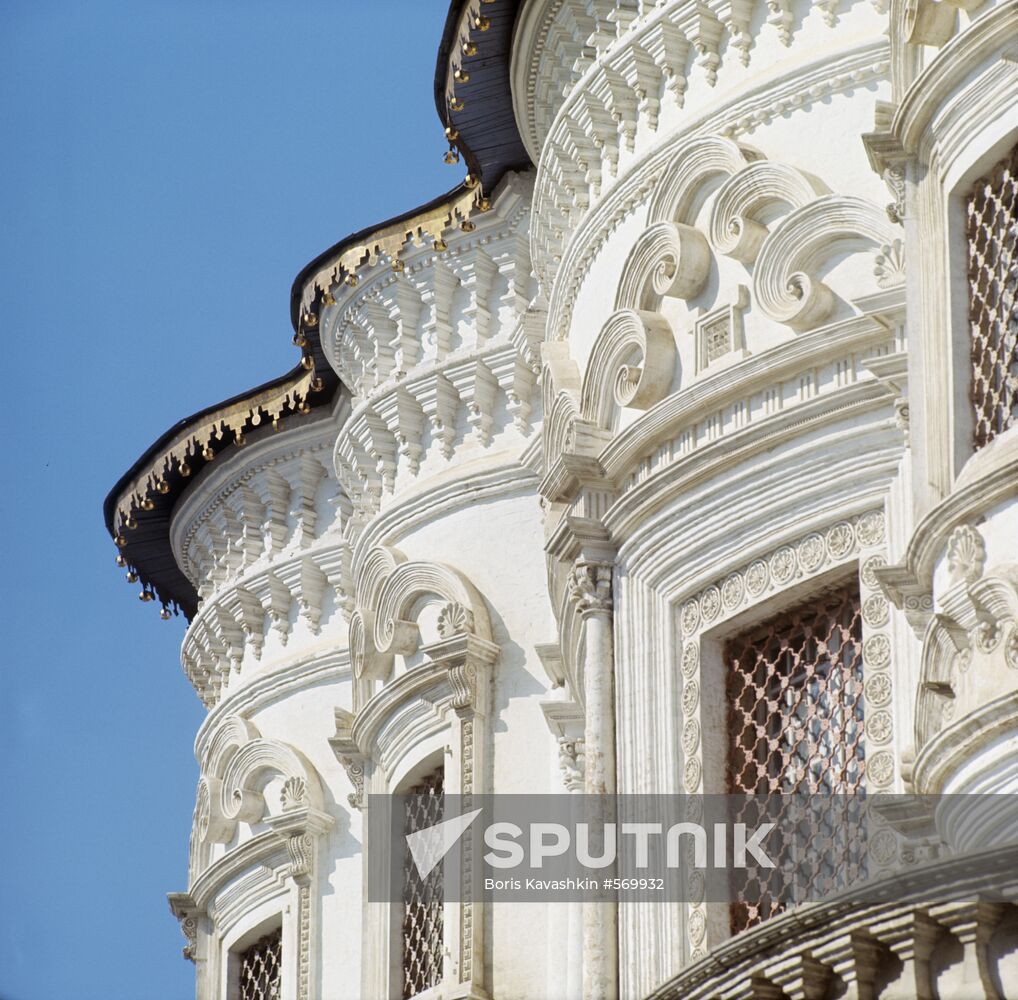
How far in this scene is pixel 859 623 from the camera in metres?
13.7

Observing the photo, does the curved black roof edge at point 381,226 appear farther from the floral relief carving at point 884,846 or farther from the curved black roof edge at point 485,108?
the floral relief carving at point 884,846

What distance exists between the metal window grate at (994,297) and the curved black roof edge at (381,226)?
16.0 feet

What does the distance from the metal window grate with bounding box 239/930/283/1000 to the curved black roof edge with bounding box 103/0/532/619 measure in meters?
3.22

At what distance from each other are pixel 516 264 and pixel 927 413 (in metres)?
6.97

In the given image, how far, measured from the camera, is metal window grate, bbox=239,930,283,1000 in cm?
2033

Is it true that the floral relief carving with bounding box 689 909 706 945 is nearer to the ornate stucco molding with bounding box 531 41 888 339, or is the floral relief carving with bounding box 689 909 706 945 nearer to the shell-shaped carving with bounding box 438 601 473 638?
the ornate stucco molding with bounding box 531 41 888 339

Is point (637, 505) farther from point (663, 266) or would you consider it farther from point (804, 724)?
point (804, 724)

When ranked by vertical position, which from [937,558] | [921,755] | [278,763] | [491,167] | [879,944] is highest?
[491,167]

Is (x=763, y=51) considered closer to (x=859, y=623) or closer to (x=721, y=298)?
(x=721, y=298)

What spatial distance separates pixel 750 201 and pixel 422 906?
525 centimetres

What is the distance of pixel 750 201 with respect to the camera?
1448cm

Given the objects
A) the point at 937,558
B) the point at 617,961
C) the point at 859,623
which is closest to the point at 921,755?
the point at 937,558

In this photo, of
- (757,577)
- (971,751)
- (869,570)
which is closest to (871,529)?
(869,570)

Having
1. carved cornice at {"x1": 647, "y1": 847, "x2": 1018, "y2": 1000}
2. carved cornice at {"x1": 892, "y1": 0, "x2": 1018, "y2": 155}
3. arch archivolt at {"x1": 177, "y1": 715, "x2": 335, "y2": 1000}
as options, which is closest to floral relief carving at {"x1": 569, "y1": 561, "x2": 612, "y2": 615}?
carved cornice at {"x1": 892, "y1": 0, "x2": 1018, "y2": 155}
